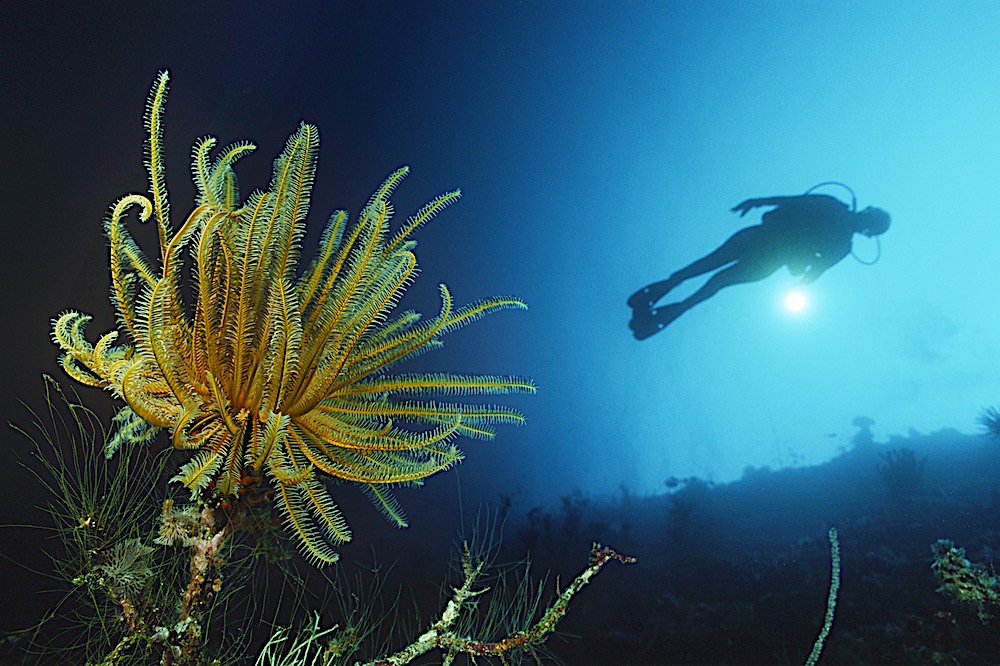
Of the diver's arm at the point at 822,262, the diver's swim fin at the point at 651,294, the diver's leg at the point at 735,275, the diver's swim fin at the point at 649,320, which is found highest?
the diver's arm at the point at 822,262

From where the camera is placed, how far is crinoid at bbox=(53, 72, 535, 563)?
208 cm

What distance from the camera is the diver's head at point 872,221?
10773 mm

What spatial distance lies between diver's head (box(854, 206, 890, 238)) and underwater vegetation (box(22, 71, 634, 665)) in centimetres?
1213

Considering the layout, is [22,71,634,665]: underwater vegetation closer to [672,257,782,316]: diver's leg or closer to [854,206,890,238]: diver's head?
[672,257,782,316]: diver's leg

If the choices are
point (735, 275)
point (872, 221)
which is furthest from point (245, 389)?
point (872, 221)

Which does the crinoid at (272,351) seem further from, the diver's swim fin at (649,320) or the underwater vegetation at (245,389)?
the diver's swim fin at (649,320)

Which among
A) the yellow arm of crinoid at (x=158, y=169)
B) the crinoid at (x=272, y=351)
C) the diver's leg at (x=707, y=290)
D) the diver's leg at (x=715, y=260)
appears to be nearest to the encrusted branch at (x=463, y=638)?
the crinoid at (x=272, y=351)

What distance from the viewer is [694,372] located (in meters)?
20.8

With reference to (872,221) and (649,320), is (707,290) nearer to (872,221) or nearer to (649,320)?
(649,320)

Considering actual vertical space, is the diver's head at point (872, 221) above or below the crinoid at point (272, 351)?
above

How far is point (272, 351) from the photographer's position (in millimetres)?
2189

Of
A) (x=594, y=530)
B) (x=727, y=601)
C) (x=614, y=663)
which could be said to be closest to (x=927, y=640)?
(x=727, y=601)

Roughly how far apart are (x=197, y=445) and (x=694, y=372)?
21120mm

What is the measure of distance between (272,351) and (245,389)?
236 mm
